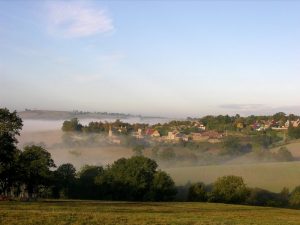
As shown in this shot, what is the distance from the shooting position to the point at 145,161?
109 metres

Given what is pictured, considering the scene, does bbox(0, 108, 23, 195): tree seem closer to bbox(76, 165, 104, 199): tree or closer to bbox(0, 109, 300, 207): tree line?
bbox(0, 109, 300, 207): tree line

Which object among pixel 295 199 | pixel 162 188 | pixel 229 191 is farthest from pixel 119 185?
pixel 295 199

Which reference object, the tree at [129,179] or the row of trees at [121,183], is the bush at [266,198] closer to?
the row of trees at [121,183]

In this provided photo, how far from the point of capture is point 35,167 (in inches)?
3226

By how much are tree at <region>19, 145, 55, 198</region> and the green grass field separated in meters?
50.6

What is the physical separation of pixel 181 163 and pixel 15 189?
112m

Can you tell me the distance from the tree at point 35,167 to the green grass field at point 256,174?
50.6 meters

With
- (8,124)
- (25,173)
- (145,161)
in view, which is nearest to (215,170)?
(145,161)

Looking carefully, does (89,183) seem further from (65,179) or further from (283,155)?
(283,155)

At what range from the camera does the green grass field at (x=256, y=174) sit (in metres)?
116

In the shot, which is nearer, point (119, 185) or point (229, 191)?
point (229, 191)

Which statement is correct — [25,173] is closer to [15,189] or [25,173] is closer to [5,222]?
[15,189]

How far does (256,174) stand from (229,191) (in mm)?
33295

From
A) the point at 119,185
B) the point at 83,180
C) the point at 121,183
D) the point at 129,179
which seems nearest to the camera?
the point at 119,185
